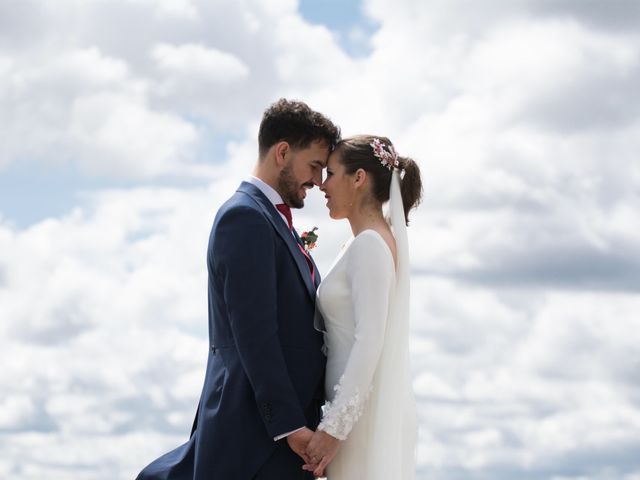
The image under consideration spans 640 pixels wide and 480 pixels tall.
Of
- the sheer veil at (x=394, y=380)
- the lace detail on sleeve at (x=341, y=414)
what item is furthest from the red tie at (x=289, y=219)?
the lace detail on sleeve at (x=341, y=414)

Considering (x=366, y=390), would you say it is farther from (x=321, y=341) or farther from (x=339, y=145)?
(x=339, y=145)

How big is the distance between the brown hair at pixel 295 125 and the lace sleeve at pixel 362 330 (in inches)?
28.4

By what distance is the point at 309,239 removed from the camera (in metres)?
6.62

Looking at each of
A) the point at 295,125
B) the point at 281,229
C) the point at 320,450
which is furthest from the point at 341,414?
the point at 295,125

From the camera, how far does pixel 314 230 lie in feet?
21.9

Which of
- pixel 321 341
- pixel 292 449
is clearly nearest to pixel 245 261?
pixel 321 341

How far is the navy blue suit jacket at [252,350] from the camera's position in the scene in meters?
5.57

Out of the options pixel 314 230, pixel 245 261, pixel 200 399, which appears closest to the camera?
pixel 245 261

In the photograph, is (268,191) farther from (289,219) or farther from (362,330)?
(362,330)

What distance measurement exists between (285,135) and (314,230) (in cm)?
87

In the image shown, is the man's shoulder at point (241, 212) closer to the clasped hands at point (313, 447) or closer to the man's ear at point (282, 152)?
the man's ear at point (282, 152)

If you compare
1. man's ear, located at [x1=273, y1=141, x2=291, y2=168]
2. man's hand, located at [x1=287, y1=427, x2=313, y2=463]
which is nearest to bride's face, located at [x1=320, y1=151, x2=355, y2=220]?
man's ear, located at [x1=273, y1=141, x2=291, y2=168]

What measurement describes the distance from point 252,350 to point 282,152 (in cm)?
127

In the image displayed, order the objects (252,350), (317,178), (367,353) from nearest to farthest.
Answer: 1. (252,350)
2. (367,353)
3. (317,178)
